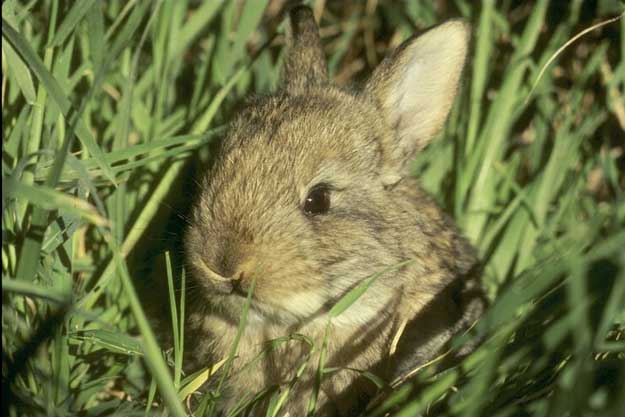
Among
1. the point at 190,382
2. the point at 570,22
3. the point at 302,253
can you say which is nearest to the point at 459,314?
the point at 302,253

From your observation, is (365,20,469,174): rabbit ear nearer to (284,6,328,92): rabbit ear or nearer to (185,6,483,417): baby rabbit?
(185,6,483,417): baby rabbit

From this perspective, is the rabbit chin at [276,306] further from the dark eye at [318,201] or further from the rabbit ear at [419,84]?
the rabbit ear at [419,84]

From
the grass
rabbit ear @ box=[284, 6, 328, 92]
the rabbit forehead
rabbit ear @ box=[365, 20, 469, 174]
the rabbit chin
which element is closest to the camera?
the grass

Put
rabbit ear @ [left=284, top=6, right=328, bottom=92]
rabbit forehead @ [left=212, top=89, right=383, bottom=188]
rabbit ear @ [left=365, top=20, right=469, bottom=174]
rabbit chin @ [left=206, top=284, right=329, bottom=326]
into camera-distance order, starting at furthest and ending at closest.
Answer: rabbit ear @ [left=284, top=6, right=328, bottom=92] < rabbit ear @ [left=365, top=20, right=469, bottom=174] < rabbit forehead @ [left=212, top=89, right=383, bottom=188] < rabbit chin @ [left=206, top=284, right=329, bottom=326]

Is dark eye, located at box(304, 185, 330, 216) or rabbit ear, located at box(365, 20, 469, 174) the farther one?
rabbit ear, located at box(365, 20, 469, 174)

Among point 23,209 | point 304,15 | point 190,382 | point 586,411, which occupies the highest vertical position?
point 304,15

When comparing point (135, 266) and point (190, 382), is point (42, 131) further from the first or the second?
point (190, 382)

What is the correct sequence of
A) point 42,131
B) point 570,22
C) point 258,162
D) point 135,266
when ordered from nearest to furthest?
1. point 258,162
2. point 42,131
3. point 135,266
4. point 570,22

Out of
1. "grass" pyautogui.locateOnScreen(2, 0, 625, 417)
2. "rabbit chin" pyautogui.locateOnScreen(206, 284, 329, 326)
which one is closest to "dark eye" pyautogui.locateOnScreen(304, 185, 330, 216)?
"rabbit chin" pyautogui.locateOnScreen(206, 284, 329, 326)
